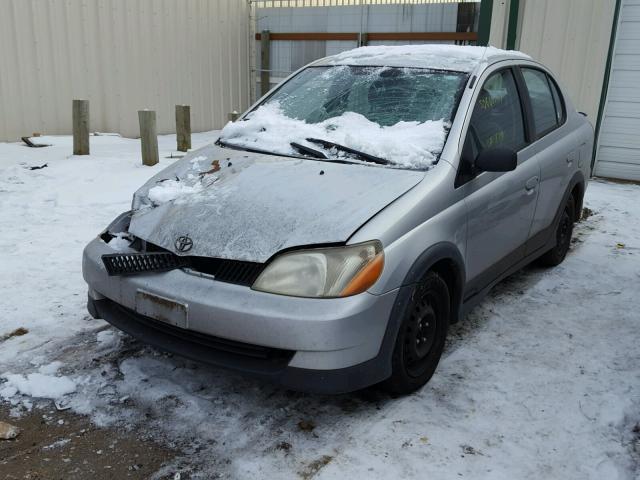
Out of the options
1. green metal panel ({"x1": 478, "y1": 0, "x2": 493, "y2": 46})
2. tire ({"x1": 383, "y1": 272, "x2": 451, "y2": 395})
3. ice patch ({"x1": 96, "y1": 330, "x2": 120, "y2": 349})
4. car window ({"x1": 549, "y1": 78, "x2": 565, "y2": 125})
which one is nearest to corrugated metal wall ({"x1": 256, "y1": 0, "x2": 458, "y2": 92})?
green metal panel ({"x1": 478, "y1": 0, "x2": 493, "y2": 46})

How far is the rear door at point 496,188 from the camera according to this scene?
341 cm

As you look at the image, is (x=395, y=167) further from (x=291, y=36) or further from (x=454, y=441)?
(x=291, y=36)

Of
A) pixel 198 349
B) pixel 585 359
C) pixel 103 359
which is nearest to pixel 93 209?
pixel 103 359

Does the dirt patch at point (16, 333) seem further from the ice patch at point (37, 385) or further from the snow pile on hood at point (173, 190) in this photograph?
the snow pile on hood at point (173, 190)

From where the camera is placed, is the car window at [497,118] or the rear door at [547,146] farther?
the rear door at [547,146]

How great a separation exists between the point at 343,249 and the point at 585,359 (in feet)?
6.04

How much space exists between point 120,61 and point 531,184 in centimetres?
914

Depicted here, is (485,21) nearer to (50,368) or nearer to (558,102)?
(558,102)

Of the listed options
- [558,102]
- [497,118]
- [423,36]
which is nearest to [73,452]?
[497,118]

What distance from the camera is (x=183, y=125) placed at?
30.8 feet

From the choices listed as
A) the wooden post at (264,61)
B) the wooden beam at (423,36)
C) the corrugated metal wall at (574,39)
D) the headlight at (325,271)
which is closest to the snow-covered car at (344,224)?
the headlight at (325,271)

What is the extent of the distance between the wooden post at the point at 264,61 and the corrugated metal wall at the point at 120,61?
0.37 m

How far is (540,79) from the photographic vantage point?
15.2 feet

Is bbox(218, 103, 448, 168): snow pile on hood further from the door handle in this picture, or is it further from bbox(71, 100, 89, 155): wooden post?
bbox(71, 100, 89, 155): wooden post
